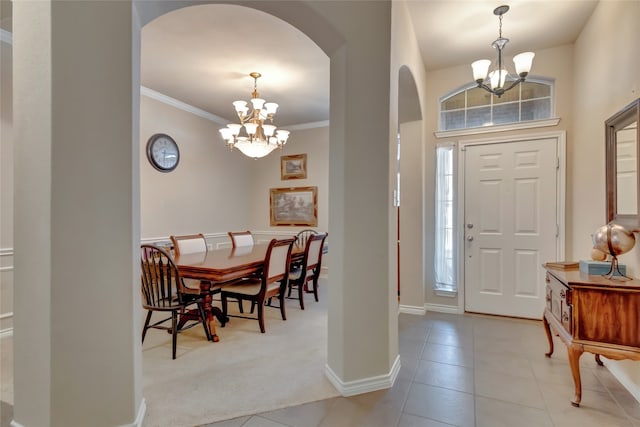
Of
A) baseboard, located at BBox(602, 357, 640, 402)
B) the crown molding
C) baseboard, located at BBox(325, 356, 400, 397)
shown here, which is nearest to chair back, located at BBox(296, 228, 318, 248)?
the crown molding

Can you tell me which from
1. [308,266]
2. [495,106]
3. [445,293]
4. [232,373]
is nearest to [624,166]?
[495,106]

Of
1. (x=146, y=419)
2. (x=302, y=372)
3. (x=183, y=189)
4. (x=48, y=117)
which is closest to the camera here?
(x=48, y=117)

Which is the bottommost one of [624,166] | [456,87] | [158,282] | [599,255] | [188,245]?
[158,282]

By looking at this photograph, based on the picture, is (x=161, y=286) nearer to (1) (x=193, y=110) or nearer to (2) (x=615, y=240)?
(2) (x=615, y=240)

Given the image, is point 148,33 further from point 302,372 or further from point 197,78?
point 302,372

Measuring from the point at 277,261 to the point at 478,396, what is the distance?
6.75ft

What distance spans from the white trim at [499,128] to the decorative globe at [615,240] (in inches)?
70.0

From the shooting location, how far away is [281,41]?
3.06m

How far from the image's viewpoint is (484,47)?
323cm

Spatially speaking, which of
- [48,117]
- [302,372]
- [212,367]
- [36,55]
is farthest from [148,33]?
[302,372]

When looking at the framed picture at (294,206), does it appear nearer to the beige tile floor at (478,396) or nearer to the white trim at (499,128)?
the white trim at (499,128)

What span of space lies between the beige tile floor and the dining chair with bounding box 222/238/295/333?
1.31 meters

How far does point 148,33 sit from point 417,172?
312 cm

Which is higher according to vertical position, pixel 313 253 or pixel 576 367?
pixel 313 253
